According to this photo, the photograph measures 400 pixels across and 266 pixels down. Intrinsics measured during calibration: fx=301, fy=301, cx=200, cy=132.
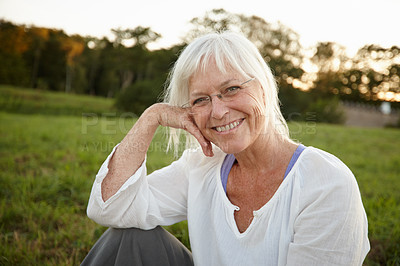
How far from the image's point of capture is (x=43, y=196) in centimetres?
369

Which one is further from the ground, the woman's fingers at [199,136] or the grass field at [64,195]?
the woman's fingers at [199,136]

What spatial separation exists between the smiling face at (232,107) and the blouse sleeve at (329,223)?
1.58ft

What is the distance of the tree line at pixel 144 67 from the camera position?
20.9 m

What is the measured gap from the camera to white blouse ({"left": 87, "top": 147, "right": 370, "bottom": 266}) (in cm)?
140

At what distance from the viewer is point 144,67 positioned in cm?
2222

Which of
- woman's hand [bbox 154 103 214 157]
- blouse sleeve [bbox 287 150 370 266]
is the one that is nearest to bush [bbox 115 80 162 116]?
woman's hand [bbox 154 103 214 157]

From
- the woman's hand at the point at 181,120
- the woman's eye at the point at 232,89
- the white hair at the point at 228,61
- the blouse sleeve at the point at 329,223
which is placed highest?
the white hair at the point at 228,61

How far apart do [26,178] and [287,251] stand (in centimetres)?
387

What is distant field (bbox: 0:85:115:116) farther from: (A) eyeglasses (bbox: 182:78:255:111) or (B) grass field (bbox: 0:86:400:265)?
(A) eyeglasses (bbox: 182:78:255:111)

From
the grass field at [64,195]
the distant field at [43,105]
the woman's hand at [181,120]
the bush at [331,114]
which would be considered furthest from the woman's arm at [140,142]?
the bush at [331,114]

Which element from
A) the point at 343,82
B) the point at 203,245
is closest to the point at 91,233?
the point at 203,245

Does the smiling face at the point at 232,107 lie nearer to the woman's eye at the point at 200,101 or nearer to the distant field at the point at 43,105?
the woman's eye at the point at 200,101

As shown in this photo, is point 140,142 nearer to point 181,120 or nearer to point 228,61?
point 181,120

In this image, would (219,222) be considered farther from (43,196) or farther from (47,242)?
(43,196)
